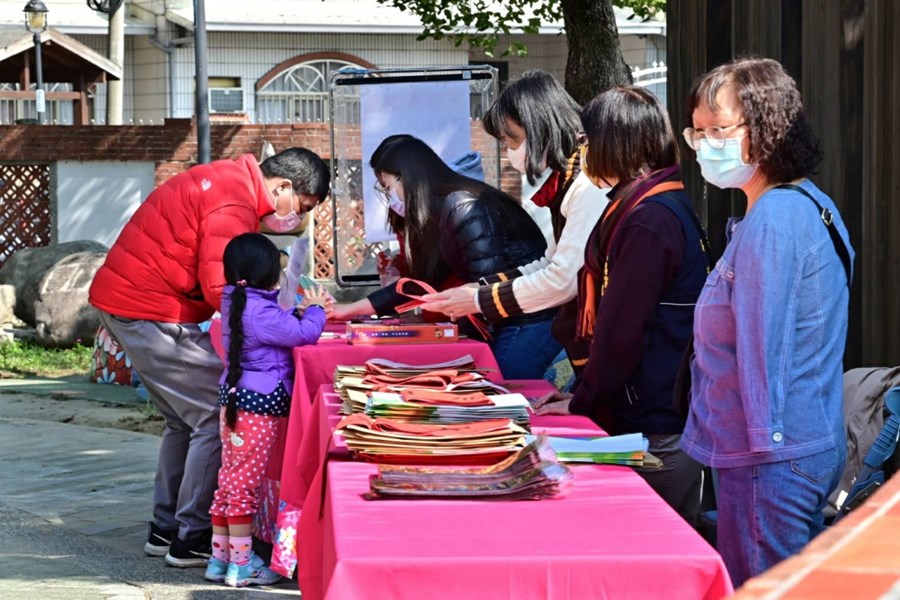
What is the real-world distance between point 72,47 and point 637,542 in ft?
67.9

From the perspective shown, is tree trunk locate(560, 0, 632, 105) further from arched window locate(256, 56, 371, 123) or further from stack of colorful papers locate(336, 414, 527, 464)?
arched window locate(256, 56, 371, 123)

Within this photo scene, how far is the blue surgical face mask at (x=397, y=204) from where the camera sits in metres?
5.64

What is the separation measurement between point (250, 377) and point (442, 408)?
1881mm

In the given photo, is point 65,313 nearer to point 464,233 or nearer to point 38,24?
point 38,24

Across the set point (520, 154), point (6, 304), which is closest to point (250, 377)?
point (520, 154)

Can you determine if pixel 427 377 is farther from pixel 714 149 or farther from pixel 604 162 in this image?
pixel 714 149

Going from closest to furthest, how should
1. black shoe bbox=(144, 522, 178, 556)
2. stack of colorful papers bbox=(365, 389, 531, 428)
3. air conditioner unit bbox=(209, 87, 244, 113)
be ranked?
1. stack of colorful papers bbox=(365, 389, 531, 428)
2. black shoe bbox=(144, 522, 178, 556)
3. air conditioner unit bbox=(209, 87, 244, 113)

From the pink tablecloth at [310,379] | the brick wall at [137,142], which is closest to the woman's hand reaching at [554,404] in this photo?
the pink tablecloth at [310,379]

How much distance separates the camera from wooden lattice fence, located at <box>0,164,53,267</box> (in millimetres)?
16875

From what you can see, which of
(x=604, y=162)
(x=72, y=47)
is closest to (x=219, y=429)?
(x=604, y=162)

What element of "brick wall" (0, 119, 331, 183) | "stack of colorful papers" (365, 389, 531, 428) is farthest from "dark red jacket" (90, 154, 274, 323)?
"brick wall" (0, 119, 331, 183)

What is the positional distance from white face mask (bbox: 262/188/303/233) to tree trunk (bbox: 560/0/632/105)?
601 cm

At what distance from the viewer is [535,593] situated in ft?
8.46

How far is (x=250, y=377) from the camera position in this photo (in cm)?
541
